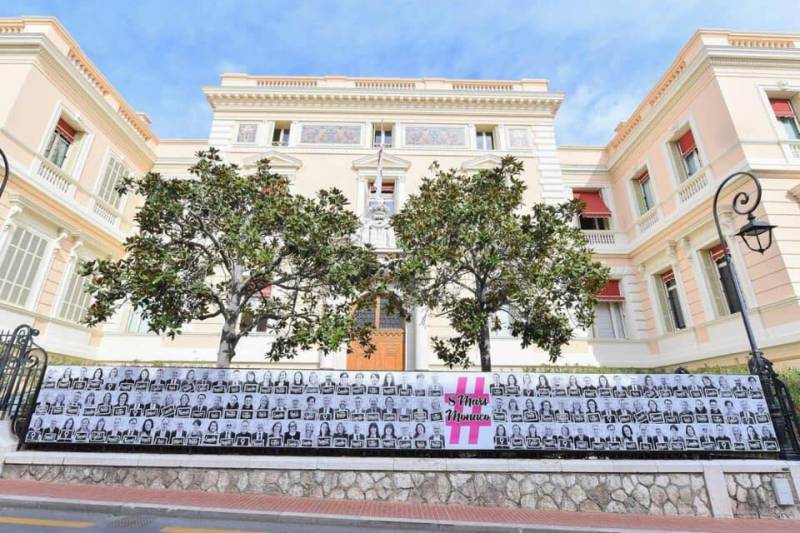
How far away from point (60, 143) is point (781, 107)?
23.7 m

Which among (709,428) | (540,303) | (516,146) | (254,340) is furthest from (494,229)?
(516,146)

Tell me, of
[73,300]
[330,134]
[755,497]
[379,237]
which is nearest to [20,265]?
[73,300]

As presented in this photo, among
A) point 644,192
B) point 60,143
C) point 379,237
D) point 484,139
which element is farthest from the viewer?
point 484,139

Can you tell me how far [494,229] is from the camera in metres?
7.37

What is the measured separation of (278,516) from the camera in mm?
4676

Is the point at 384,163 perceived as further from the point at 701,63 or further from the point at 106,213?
the point at 701,63

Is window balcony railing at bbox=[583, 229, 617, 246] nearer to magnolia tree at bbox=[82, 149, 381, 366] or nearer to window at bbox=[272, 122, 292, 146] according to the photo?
magnolia tree at bbox=[82, 149, 381, 366]

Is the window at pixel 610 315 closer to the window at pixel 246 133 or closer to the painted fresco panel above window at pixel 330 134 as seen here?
the painted fresco panel above window at pixel 330 134

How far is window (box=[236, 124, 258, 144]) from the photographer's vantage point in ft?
53.6

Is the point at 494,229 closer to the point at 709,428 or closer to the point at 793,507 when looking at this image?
the point at 709,428

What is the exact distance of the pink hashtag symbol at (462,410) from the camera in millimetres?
5969

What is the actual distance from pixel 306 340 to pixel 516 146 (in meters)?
13.7

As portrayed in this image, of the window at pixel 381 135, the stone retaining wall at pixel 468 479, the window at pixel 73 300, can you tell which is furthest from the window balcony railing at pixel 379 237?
the window at pixel 73 300

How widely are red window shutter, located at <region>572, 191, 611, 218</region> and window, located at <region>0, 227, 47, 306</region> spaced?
1944cm
